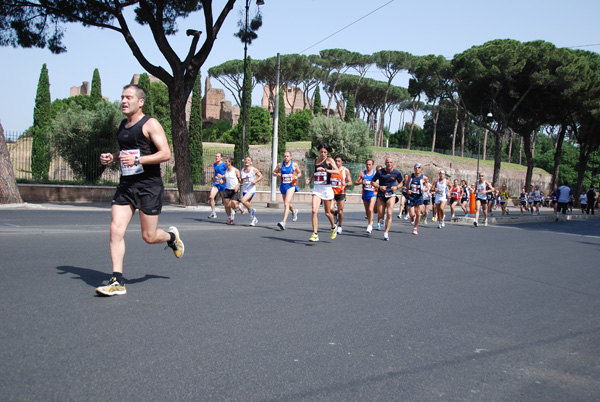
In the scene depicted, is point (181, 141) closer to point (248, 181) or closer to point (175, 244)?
point (248, 181)

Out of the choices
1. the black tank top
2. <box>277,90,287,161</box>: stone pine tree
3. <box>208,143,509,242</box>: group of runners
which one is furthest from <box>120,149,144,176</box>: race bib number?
<box>277,90,287,161</box>: stone pine tree

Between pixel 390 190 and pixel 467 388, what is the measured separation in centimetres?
882

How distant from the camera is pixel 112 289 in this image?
4.91 meters

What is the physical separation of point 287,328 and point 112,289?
1792 millimetres

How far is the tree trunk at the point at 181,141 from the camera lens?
19.0m

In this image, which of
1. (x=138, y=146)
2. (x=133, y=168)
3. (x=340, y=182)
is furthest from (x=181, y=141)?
(x=133, y=168)

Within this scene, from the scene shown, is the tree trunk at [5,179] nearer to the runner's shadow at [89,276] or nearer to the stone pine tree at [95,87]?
the runner's shadow at [89,276]

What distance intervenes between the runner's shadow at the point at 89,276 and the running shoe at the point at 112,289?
496 mm

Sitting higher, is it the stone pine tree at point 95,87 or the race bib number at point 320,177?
the stone pine tree at point 95,87

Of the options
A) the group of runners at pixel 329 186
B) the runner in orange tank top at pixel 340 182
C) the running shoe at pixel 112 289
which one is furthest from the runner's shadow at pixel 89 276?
the runner in orange tank top at pixel 340 182

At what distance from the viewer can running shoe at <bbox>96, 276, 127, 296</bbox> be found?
4848 millimetres

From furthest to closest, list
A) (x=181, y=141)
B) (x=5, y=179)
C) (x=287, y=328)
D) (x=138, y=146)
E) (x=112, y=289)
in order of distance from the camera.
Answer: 1. (x=181, y=141)
2. (x=5, y=179)
3. (x=138, y=146)
4. (x=112, y=289)
5. (x=287, y=328)

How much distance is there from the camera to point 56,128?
78.6 feet

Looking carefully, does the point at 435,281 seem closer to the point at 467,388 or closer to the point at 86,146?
the point at 467,388
